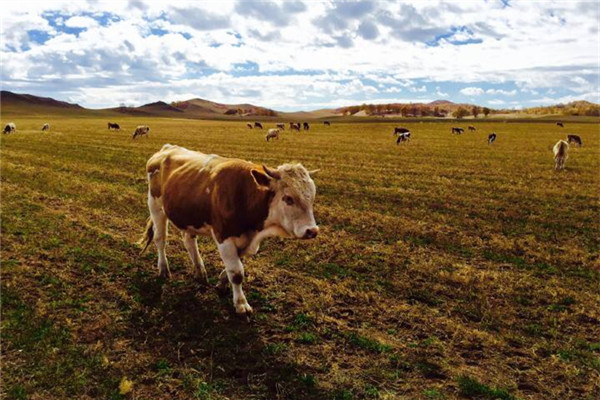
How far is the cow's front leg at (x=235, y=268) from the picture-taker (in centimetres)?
663

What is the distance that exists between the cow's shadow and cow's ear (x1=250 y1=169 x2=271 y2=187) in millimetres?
2132

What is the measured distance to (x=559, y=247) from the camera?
34.6ft

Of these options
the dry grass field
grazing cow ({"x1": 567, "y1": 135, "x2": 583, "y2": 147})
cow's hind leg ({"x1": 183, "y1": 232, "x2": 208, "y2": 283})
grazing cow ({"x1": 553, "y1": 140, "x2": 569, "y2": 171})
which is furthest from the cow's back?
grazing cow ({"x1": 567, "y1": 135, "x2": 583, "y2": 147})

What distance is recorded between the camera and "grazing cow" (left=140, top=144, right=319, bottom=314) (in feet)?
20.1

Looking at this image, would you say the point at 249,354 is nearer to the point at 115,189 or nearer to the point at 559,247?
the point at 559,247

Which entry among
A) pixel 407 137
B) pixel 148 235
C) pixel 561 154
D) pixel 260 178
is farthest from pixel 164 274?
pixel 407 137

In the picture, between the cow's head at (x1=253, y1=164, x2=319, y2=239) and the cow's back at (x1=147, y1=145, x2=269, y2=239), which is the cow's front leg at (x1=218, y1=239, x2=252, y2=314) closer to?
the cow's back at (x1=147, y1=145, x2=269, y2=239)

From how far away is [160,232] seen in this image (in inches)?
329

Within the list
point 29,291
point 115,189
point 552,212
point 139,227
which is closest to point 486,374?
point 29,291

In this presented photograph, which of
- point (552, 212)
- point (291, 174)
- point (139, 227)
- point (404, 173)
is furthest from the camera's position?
point (404, 173)

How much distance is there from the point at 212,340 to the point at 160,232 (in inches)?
121

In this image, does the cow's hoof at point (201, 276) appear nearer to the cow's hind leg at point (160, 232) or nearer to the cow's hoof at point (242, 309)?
the cow's hind leg at point (160, 232)

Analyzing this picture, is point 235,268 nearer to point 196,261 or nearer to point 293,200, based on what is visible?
point 293,200

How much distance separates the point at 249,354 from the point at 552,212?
480 inches
